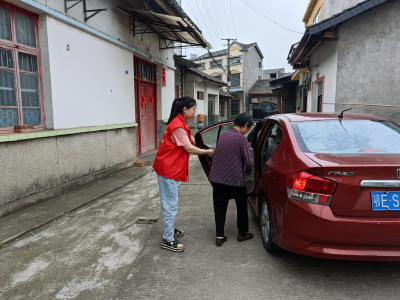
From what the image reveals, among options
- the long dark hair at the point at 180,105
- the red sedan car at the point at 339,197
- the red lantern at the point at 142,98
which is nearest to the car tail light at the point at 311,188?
the red sedan car at the point at 339,197

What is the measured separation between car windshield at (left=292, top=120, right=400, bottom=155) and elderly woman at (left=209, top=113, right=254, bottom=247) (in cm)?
56

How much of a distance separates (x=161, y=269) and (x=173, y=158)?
3.67 feet

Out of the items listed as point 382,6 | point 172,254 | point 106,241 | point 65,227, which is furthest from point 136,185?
point 382,6

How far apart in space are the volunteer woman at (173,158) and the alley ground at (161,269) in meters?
0.32

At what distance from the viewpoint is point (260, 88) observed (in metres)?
36.4

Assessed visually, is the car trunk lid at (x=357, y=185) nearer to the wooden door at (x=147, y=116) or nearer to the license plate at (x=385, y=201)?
the license plate at (x=385, y=201)

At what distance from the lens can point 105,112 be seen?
6773 millimetres

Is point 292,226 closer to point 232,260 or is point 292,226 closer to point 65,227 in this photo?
point 232,260

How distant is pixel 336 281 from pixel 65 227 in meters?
3.29

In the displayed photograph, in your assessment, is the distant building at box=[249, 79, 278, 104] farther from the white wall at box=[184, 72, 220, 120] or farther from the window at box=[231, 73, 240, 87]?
the white wall at box=[184, 72, 220, 120]

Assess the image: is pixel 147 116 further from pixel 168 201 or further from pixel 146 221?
pixel 168 201

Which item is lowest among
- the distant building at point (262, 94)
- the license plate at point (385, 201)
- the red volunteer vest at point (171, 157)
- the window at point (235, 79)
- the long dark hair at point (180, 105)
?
the license plate at point (385, 201)

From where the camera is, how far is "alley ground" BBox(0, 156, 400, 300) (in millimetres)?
2467

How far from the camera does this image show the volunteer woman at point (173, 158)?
10.2ft
